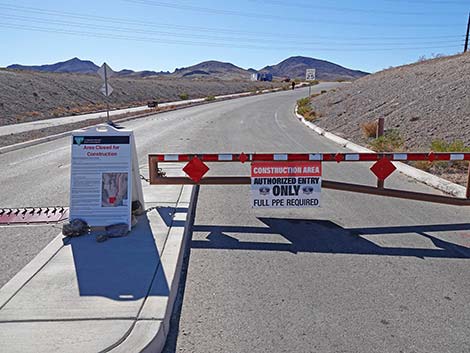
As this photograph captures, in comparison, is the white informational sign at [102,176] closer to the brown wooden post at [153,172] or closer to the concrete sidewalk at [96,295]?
the concrete sidewalk at [96,295]

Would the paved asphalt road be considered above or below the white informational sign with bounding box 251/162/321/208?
below

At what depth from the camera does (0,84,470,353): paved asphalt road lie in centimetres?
328

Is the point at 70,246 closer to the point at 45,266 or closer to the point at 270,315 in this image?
the point at 45,266

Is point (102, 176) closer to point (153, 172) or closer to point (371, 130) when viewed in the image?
point (153, 172)

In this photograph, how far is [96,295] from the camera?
363 centimetres

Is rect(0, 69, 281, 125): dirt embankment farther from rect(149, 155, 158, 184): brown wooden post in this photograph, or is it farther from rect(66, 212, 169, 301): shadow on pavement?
rect(66, 212, 169, 301): shadow on pavement

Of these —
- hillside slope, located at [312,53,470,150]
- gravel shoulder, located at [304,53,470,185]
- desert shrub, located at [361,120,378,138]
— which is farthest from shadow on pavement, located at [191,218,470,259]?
desert shrub, located at [361,120,378,138]

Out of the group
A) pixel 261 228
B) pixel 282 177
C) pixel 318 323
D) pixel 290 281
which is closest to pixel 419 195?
pixel 282 177

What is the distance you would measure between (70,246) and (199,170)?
7.59ft

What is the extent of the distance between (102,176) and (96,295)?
215cm

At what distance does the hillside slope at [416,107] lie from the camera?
43.7ft

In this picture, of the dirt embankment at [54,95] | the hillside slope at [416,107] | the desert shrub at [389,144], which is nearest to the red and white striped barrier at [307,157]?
the desert shrub at [389,144]

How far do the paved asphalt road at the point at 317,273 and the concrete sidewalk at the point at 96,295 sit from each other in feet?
0.86

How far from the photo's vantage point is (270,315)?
3.56 m
